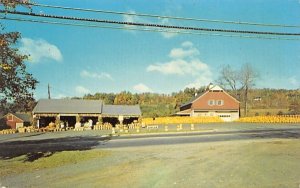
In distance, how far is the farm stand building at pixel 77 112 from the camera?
211ft

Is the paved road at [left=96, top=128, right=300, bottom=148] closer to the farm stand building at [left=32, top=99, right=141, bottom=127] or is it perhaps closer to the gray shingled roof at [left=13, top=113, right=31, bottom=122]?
the farm stand building at [left=32, top=99, right=141, bottom=127]

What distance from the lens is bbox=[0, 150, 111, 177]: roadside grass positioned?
1717cm

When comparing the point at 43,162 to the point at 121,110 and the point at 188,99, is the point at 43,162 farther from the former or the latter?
the point at 188,99

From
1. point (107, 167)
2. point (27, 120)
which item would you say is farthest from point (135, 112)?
point (107, 167)

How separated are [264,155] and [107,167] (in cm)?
835

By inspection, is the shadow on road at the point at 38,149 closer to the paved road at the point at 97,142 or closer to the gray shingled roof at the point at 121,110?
the paved road at the point at 97,142

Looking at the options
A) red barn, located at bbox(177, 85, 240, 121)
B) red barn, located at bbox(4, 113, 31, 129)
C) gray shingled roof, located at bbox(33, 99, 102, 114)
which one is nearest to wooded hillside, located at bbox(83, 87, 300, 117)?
red barn, located at bbox(177, 85, 240, 121)

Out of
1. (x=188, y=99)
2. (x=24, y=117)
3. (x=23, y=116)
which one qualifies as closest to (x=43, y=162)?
(x=24, y=117)

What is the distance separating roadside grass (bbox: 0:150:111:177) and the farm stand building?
141ft

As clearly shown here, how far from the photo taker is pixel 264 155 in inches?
719

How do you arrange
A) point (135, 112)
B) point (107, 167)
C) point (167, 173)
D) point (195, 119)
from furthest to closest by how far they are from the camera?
point (195, 119)
point (135, 112)
point (107, 167)
point (167, 173)

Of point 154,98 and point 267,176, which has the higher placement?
point 154,98

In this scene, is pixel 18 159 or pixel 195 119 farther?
pixel 195 119

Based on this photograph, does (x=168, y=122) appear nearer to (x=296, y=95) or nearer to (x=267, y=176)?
(x=267, y=176)
